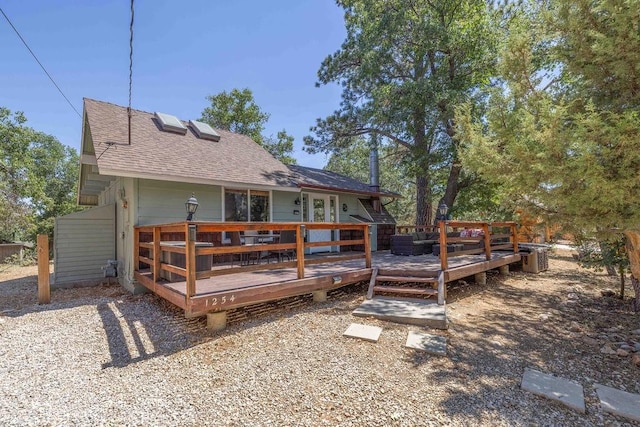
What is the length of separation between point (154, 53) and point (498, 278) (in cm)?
1100

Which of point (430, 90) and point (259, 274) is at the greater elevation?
point (430, 90)

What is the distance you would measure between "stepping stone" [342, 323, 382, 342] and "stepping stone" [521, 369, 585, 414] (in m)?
1.59

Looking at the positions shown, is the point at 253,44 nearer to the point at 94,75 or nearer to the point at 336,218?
the point at 94,75

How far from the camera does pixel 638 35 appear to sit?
3.50 meters

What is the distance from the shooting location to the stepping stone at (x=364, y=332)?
3.82m

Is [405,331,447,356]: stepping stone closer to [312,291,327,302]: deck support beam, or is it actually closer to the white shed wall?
[312,291,327,302]: deck support beam

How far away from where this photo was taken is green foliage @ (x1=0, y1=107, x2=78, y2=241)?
50.3 feet

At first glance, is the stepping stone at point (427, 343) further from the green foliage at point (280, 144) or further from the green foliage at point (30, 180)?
the green foliage at point (280, 144)

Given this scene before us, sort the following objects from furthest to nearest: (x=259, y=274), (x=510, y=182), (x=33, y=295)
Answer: (x=33, y=295), (x=259, y=274), (x=510, y=182)

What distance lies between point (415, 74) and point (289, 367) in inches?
518

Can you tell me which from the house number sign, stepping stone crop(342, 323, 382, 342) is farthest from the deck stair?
the house number sign

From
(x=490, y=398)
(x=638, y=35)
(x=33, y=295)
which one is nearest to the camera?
(x=490, y=398)

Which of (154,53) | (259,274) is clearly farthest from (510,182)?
(154,53)

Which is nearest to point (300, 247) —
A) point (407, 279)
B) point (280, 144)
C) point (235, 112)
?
point (407, 279)
